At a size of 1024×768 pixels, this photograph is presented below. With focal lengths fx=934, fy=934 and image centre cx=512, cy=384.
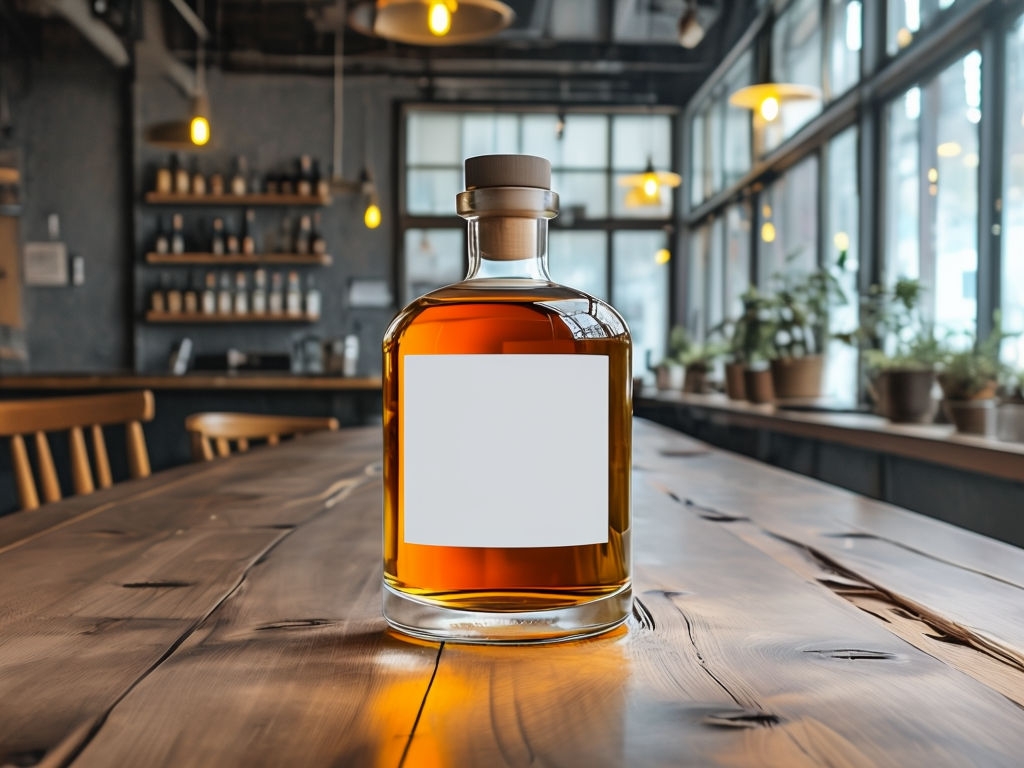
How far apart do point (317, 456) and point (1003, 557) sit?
3.82 ft

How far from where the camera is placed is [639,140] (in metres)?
7.48

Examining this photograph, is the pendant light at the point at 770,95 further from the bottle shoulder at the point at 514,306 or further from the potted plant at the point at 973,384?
the bottle shoulder at the point at 514,306

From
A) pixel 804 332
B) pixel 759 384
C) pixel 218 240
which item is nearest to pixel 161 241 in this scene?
pixel 218 240

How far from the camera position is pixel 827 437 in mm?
2824

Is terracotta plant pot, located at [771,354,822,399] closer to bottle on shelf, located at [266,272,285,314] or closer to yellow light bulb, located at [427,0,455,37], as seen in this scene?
yellow light bulb, located at [427,0,455,37]

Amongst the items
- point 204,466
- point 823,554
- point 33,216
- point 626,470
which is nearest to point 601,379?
point 626,470

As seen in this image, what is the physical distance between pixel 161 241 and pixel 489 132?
2619 millimetres

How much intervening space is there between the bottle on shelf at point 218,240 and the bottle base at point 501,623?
677cm

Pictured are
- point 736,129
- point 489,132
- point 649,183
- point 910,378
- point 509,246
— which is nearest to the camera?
point 509,246

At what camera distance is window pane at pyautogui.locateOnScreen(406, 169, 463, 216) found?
7.25 meters

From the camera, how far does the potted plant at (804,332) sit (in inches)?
137

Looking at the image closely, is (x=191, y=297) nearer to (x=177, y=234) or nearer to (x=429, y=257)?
(x=177, y=234)

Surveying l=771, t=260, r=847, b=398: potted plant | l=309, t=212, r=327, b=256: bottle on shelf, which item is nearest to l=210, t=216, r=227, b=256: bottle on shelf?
l=309, t=212, r=327, b=256: bottle on shelf

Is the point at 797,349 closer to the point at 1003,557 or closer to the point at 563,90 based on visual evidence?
the point at 1003,557
